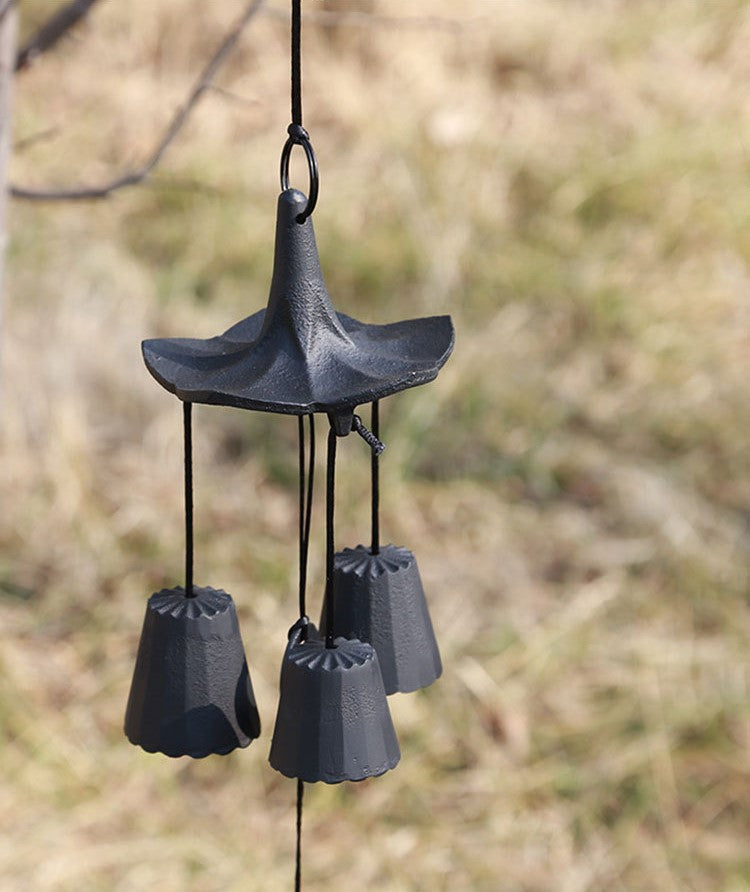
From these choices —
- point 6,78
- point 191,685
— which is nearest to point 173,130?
point 6,78

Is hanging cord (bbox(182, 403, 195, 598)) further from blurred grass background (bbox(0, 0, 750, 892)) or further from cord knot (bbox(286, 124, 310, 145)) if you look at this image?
blurred grass background (bbox(0, 0, 750, 892))

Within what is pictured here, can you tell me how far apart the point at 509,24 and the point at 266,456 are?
7.17 ft

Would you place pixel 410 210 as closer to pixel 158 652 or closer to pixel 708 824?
pixel 708 824

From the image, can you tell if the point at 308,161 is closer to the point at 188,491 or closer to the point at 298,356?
the point at 298,356

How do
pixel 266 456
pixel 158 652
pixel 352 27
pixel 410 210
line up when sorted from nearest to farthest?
pixel 158 652 → pixel 266 456 → pixel 410 210 → pixel 352 27

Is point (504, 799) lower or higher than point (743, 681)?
lower

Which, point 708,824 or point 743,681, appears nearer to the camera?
point 708,824

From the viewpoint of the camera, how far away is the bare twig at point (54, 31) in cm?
169

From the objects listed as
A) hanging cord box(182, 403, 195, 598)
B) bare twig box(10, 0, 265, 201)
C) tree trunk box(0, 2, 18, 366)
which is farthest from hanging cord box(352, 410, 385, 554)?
tree trunk box(0, 2, 18, 366)

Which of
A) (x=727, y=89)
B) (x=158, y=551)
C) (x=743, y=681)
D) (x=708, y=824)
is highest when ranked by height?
(x=727, y=89)

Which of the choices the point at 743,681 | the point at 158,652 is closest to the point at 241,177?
the point at 743,681

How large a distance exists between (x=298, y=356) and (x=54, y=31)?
1076mm

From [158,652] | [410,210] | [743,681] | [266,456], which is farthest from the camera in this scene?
[410,210]

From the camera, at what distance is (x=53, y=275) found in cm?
344
